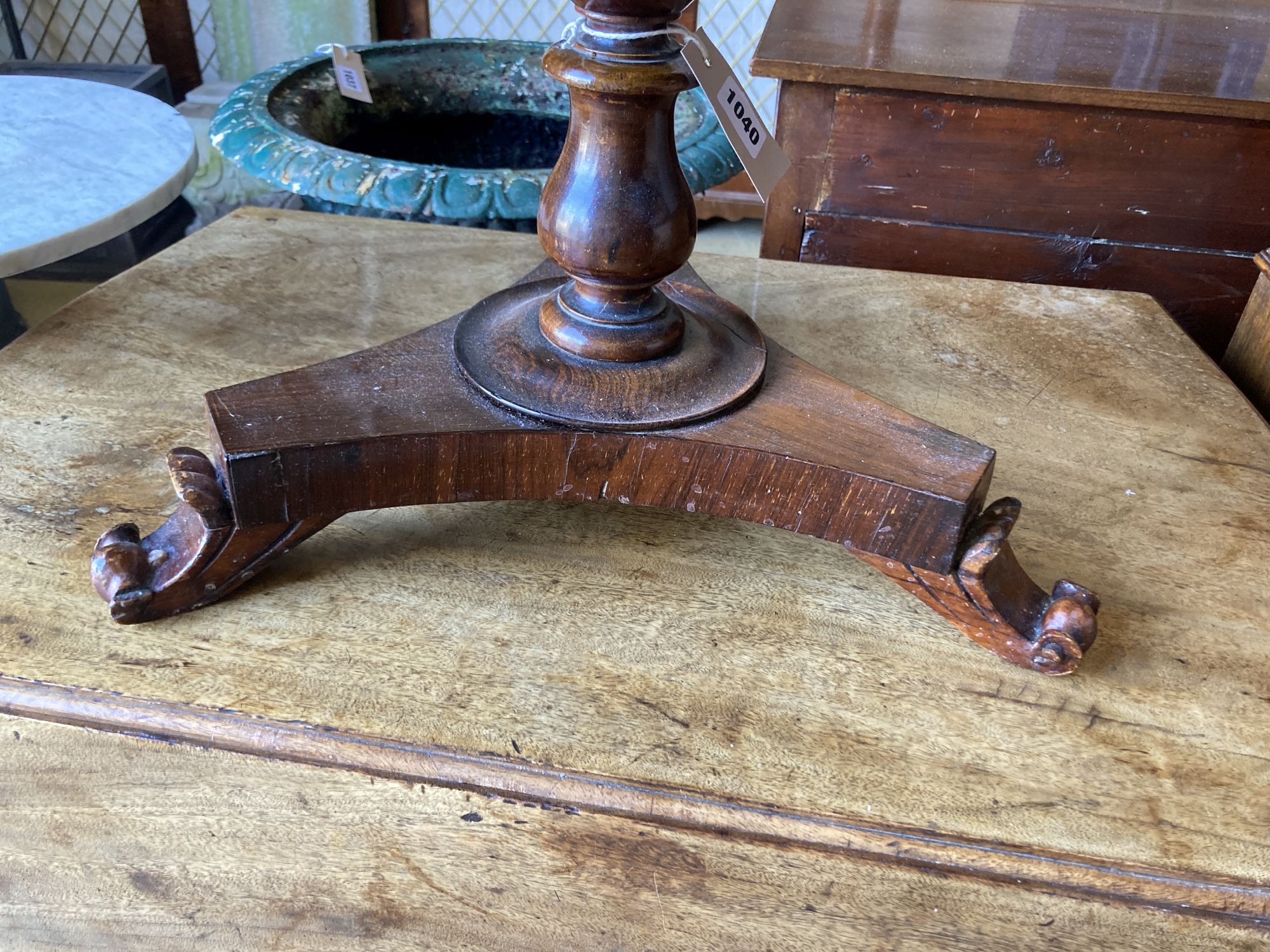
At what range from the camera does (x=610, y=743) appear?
15.8 inches

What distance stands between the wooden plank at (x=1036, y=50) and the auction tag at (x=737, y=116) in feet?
1.69

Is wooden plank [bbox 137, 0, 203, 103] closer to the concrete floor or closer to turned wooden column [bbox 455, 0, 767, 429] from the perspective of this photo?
the concrete floor

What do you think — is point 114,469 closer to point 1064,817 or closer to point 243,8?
point 1064,817

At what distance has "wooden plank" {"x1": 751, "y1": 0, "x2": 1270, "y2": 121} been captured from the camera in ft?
2.99

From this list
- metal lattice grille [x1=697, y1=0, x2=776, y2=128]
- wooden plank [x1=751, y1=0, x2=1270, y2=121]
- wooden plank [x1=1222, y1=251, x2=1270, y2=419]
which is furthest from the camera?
metal lattice grille [x1=697, y1=0, x2=776, y2=128]

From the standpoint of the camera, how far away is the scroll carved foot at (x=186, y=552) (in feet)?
1.36

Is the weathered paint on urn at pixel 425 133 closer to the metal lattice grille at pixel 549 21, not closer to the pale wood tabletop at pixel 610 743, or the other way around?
the pale wood tabletop at pixel 610 743

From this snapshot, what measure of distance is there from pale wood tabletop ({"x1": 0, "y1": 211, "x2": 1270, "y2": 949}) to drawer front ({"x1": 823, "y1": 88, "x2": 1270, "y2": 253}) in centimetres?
54

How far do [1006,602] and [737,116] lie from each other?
243 millimetres

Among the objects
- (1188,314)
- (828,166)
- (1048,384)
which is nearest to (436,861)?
(1048,384)

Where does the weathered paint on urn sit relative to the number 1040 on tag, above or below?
below

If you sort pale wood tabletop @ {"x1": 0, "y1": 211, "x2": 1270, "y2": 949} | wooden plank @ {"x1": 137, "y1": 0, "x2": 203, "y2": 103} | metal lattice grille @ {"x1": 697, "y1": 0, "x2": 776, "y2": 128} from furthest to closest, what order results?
1. wooden plank @ {"x1": 137, "y1": 0, "x2": 203, "y2": 103}
2. metal lattice grille @ {"x1": 697, "y1": 0, "x2": 776, "y2": 128}
3. pale wood tabletop @ {"x1": 0, "y1": 211, "x2": 1270, "y2": 949}

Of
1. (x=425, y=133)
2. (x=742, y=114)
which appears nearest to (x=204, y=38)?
(x=425, y=133)

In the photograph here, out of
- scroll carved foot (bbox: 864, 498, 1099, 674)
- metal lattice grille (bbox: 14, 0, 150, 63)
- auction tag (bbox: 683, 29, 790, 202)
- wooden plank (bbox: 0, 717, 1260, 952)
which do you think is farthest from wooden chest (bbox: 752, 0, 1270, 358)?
metal lattice grille (bbox: 14, 0, 150, 63)
